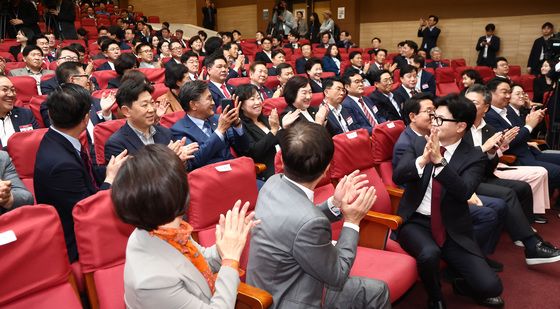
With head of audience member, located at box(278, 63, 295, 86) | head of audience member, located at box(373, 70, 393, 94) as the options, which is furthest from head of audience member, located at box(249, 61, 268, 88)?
head of audience member, located at box(373, 70, 393, 94)

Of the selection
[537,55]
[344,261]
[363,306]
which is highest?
[537,55]

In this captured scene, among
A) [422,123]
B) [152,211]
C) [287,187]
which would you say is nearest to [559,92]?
[422,123]

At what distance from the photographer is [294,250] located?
4.51ft

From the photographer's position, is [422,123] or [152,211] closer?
[152,211]

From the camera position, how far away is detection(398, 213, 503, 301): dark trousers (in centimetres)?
210

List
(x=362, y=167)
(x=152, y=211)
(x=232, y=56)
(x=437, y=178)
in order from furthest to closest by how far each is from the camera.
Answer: (x=232, y=56) < (x=362, y=167) < (x=437, y=178) < (x=152, y=211)

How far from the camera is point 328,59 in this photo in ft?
25.4

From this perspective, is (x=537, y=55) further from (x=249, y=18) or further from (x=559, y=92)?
(x=249, y=18)

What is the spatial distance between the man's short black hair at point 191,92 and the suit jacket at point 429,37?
27.9ft

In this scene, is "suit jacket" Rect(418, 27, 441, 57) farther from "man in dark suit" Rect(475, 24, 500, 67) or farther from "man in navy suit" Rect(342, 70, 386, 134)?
"man in navy suit" Rect(342, 70, 386, 134)

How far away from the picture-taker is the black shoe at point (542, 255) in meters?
2.56

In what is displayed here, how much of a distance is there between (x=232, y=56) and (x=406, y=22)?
Result: 20.1 feet

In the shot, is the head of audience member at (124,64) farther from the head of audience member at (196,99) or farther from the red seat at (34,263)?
the red seat at (34,263)

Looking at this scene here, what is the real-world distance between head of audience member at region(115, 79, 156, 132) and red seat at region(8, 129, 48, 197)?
580mm
